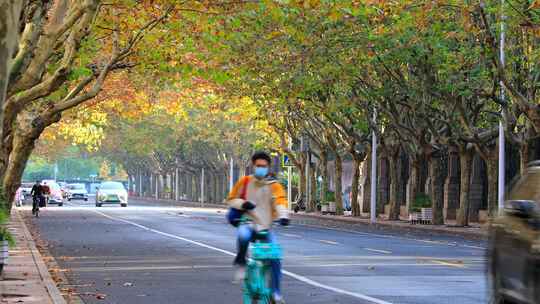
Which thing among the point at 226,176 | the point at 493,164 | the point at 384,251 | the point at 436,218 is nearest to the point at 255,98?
the point at 436,218

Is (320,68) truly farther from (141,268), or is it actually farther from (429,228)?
(141,268)

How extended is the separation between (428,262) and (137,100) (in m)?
27.9

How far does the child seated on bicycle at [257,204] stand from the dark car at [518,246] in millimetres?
2385

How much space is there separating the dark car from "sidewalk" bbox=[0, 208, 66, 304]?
6174 mm

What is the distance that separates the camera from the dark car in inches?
437

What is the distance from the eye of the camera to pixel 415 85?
4622 cm

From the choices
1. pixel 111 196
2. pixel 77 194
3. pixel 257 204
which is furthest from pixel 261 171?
pixel 77 194

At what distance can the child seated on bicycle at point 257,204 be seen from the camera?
13984mm

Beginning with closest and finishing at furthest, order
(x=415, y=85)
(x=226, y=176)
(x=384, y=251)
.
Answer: (x=384, y=251) → (x=415, y=85) → (x=226, y=176)

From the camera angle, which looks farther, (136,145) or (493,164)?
(136,145)

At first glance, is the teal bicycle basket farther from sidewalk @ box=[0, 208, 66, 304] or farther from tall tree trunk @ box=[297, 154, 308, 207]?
tall tree trunk @ box=[297, 154, 308, 207]

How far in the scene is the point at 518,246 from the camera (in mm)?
11734

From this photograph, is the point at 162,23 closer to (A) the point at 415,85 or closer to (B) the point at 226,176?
(A) the point at 415,85

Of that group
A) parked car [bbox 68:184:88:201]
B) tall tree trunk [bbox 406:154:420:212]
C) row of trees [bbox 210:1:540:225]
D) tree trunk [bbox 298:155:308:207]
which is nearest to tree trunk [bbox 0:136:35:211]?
row of trees [bbox 210:1:540:225]
